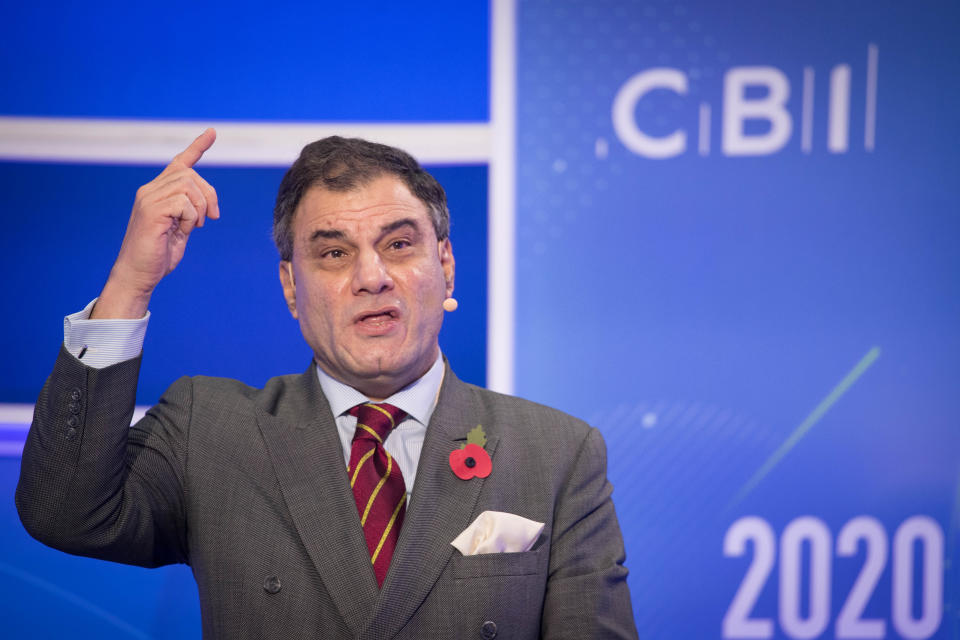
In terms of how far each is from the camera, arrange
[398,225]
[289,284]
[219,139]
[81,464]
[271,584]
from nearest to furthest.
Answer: [81,464], [271,584], [398,225], [289,284], [219,139]

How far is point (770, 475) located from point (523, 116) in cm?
147

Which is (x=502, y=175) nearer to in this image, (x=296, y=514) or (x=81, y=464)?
(x=296, y=514)

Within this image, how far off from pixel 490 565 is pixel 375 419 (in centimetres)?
45

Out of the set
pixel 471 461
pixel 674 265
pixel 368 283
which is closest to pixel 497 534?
pixel 471 461

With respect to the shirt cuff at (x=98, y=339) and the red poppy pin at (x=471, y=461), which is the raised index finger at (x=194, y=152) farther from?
the red poppy pin at (x=471, y=461)

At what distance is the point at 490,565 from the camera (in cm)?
194

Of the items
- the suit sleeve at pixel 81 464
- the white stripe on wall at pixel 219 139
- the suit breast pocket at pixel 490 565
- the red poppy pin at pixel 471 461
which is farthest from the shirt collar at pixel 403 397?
the white stripe on wall at pixel 219 139

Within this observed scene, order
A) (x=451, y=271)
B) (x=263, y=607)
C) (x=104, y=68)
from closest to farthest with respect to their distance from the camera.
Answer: (x=263, y=607)
(x=451, y=271)
(x=104, y=68)

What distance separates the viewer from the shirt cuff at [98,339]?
1.74m

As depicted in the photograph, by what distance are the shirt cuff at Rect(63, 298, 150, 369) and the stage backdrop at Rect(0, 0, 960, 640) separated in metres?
1.14

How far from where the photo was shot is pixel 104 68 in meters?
2.85

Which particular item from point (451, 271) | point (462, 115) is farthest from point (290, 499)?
point (462, 115)

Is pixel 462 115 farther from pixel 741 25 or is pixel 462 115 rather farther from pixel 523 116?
pixel 741 25

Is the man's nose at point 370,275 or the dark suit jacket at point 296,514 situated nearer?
the dark suit jacket at point 296,514
